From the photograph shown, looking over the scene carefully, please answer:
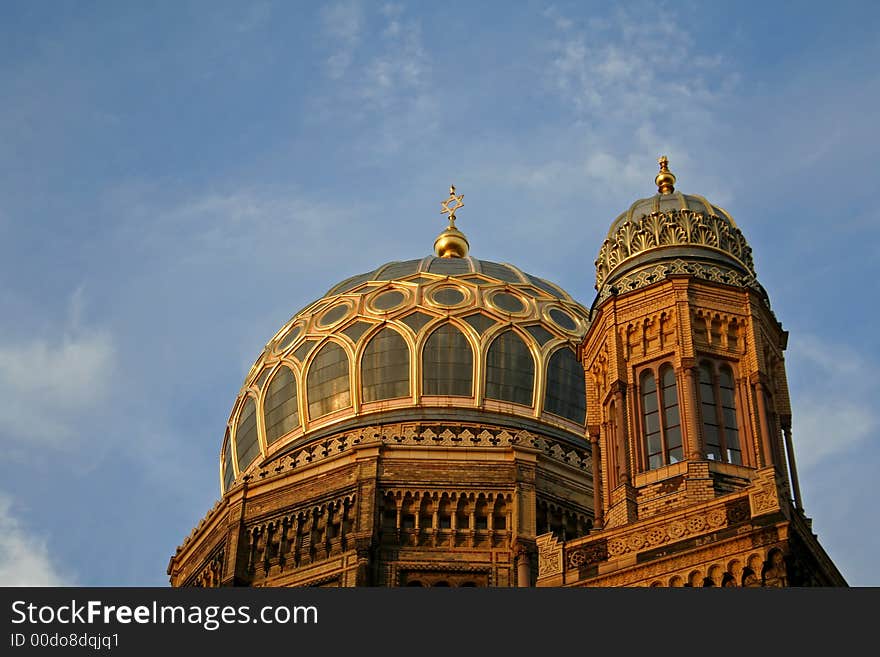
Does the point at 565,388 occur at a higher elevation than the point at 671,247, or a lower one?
→ higher

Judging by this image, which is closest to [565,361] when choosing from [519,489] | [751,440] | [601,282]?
[519,489]

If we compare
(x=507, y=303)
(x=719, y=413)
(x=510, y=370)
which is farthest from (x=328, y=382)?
(x=719, y=413)

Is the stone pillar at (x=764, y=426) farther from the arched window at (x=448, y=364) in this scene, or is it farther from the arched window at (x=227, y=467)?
the arched window at (x=227, y=467)

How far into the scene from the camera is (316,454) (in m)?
35.4

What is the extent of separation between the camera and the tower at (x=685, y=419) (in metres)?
23.6

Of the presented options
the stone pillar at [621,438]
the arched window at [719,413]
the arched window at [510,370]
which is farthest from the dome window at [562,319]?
the arched window at [719,413]

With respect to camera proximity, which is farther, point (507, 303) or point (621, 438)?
point (507, 303)

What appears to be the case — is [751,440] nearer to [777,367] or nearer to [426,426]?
[777,367]

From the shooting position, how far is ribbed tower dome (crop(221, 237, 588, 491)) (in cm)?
3616

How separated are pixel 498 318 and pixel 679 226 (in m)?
9.41

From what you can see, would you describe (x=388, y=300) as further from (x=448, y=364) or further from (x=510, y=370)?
(x=510, y=370)

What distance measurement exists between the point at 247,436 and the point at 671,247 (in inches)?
514

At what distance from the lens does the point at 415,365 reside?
36.4 meters

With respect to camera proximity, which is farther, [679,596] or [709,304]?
[709,304]
